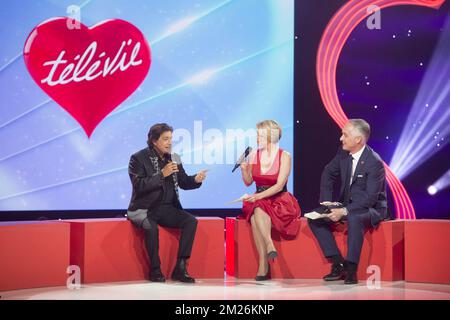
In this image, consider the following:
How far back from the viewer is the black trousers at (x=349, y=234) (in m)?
6.02

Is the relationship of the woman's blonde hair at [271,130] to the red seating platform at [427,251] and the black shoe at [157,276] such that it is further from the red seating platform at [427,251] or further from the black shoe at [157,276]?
the black shoe at [157,276]

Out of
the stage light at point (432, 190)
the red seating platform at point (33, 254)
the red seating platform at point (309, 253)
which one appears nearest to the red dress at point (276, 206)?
the red seating platform at point (309, 253)

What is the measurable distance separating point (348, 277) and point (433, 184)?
2507mm

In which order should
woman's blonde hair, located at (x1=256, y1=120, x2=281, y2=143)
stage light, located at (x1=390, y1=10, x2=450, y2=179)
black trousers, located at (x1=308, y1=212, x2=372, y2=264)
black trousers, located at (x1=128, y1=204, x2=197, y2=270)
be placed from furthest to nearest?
stage light, located at (x1=390, y1=10, x2=450, y2=179) → woman's blonde hair, located at (x1=256, y1=120, x2=281, y2=143) → black trousers, located at (x1=128, y1=204, x2=197, y2=270) → black trousers, located at (x1=308, y1=212, x2=372, y2=264)

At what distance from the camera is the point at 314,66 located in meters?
8.16

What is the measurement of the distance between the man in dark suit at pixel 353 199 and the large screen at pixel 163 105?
5.37 feet

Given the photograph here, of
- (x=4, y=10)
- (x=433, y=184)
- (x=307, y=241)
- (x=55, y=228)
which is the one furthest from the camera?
(x=433, y=184)

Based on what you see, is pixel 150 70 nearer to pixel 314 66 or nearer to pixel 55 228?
pixel 314 66

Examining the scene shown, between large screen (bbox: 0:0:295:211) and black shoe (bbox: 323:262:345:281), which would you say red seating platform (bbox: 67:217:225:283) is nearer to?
black shoe (bbox: 323:262:345:281)

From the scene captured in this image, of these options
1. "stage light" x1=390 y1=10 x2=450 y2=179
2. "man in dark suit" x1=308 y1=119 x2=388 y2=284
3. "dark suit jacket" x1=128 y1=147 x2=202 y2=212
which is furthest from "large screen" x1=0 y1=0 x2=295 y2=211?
"man in dark suit" x1=308 y1=119 x2=388 y2=284

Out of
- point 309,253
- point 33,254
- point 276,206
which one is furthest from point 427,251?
point 33,254

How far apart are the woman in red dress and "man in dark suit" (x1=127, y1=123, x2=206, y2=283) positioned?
1.56 feet

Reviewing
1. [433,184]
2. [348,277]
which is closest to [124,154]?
[348,277]

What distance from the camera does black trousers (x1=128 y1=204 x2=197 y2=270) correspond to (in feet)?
20.1
